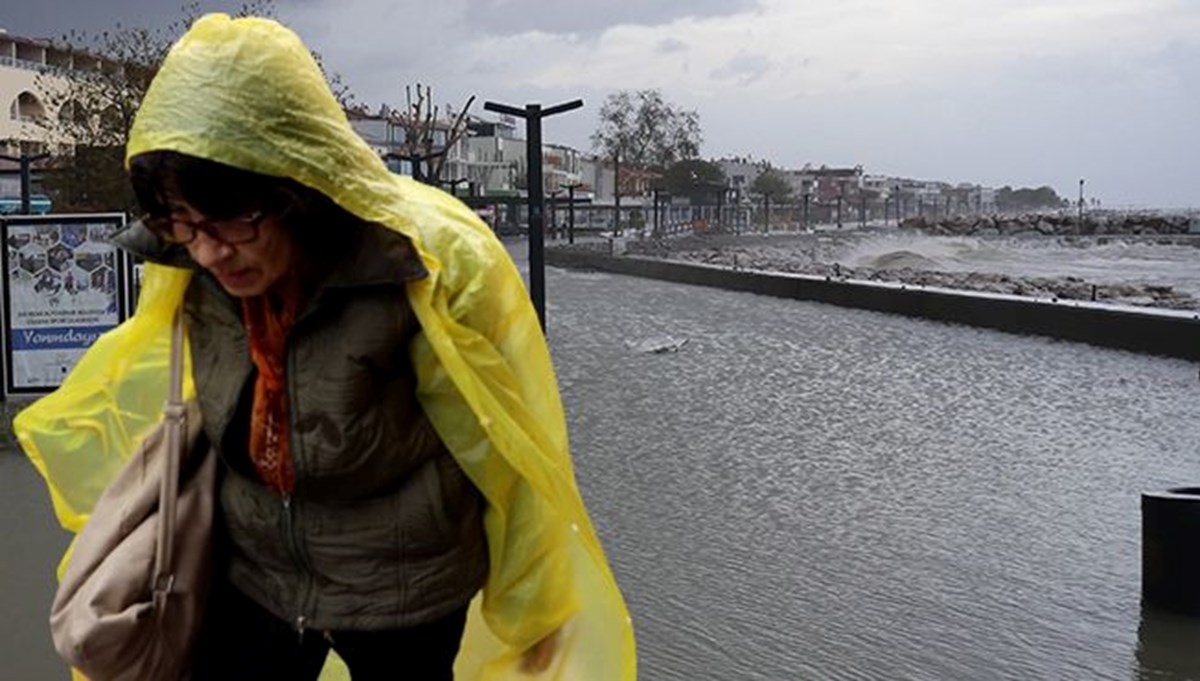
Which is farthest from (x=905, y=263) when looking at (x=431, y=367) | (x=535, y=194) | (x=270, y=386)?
(x=270, y=386)

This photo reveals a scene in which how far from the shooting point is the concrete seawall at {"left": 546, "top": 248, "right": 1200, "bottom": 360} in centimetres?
1284

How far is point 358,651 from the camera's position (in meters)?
2.21

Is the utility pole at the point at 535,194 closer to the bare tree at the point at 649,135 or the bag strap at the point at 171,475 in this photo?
the bag strap at the point at 171,475

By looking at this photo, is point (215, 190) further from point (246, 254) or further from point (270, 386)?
point (270, 386)

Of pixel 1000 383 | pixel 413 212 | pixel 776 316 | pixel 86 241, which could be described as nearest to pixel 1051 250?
pixel 776 316

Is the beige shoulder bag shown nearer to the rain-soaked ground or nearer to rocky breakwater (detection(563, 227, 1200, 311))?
the rain-soaked ground

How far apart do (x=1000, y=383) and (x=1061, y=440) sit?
266cm

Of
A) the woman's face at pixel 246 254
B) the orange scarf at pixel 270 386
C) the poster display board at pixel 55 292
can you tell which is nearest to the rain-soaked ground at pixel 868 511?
the poster display board at pixel 55 292

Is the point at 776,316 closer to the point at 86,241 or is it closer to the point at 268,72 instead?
the point at 86,241

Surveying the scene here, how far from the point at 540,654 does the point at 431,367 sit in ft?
2.09

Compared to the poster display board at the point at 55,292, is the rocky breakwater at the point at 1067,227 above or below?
above

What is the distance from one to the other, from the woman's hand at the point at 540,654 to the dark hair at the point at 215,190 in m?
0.88

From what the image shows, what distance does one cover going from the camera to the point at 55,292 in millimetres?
7898

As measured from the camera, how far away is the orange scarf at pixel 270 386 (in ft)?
6.71
